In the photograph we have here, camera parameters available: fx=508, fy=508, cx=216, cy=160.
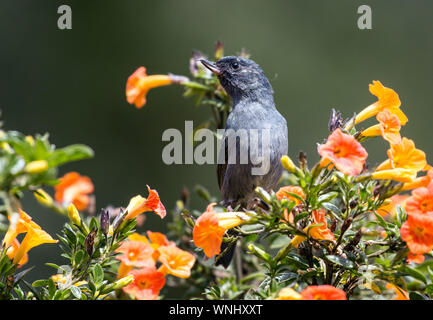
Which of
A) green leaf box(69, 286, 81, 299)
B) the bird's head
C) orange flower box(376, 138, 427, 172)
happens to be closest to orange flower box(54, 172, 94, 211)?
green leaf box(69, 286, 81, 299)

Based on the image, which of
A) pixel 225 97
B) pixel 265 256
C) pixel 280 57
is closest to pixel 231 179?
pixel 225 97

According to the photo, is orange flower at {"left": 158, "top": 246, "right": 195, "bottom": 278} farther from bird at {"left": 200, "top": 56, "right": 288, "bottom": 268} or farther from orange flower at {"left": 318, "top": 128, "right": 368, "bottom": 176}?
bird at {"left": 200, "top": 56, "right": 288, "bottom": 268}

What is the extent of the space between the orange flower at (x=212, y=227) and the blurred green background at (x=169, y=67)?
544 centimetres

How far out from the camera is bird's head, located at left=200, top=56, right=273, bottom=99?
416 centimetres

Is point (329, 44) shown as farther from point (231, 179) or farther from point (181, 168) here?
point (231, 179)

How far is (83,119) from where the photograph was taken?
8.44 meters

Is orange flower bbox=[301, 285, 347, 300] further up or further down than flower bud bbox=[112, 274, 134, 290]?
further up

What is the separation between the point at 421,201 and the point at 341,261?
0.38 metres

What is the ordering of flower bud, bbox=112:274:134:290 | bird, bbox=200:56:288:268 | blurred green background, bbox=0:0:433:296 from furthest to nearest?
blurred green background, bbox=0:0:433:296, bird, bbox=200:56:288:268, flower bud, bbox=112:274:134:290

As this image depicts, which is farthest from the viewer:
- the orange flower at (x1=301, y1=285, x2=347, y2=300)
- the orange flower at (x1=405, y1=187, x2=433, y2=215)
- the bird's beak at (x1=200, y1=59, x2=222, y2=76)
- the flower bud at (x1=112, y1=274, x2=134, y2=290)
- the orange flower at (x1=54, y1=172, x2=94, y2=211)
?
the bird's beak at (x1=200, y1=59, x2=222, y2=76)

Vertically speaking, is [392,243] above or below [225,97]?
below

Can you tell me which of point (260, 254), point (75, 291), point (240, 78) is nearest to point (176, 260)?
Result: point (260, 254)

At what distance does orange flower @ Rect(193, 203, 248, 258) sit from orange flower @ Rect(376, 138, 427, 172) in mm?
656
